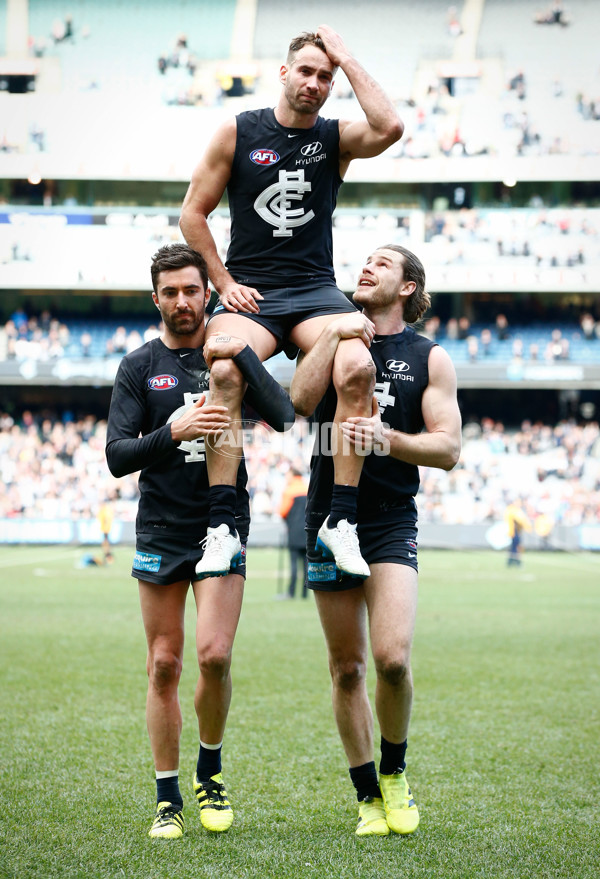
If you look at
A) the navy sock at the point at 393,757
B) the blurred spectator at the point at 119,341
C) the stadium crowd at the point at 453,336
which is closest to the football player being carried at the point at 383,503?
the navy sock at the point at 393,757

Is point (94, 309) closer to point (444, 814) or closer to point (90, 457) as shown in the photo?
point (90, 457)

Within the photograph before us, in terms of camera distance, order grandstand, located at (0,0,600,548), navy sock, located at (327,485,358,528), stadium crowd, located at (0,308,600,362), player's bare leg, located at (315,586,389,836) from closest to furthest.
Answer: navy sock, located at (327,485,358,528) < player's bare leg, located at (315,586,389,836) < stadium crowd, located at (0,308,600,362) < grandstand, located at (0,0,600,548)

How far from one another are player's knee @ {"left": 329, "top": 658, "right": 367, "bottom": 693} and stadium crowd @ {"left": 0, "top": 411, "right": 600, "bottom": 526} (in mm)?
21643

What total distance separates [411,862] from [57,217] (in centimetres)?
3212

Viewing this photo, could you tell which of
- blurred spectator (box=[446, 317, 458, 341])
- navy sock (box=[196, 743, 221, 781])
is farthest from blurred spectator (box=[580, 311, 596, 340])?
navy sock (box=[196, 743, 221, 781])

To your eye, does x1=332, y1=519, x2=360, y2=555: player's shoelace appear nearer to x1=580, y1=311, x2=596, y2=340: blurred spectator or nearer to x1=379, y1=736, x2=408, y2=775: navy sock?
x1=379, y1=736, x2=408, y2=775: navy sock

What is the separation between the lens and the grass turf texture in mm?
4270

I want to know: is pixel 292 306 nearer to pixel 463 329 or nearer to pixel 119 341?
pixel 119 341

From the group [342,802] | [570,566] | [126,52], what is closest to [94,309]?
[126,52]

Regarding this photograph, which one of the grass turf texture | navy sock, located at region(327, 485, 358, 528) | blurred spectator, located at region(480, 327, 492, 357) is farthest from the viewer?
blurred spectator, located at region(480, 327, 492, 357)

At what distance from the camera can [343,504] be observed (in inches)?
179

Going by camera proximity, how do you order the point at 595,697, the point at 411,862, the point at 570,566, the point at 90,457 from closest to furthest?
1. the point at 411,862
2. the point at 595,697
3. the point at 570,566
4. the point at 90,457

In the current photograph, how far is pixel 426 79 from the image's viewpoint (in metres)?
35.8

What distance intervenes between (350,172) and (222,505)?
1196 inches
